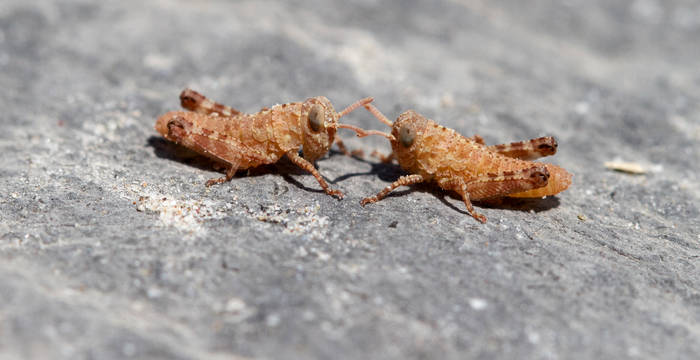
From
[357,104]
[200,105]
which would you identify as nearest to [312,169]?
[357,104]

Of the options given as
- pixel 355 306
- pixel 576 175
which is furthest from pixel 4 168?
pixel 576 175

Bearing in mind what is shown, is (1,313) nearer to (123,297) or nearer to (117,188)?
(123,297)

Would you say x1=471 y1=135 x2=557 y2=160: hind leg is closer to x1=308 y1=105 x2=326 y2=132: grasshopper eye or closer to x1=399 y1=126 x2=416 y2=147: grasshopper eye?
x1=399 y1=126 x2=416 y2=147: grasshopper eye

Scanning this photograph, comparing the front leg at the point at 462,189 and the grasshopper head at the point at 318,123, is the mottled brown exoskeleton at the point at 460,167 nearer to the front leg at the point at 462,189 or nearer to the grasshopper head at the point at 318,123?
the front leg at the point at 462,189

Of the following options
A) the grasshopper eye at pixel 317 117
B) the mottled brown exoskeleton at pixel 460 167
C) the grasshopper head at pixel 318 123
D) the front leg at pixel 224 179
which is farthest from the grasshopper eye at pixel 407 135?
the front leg at pixel 224 179

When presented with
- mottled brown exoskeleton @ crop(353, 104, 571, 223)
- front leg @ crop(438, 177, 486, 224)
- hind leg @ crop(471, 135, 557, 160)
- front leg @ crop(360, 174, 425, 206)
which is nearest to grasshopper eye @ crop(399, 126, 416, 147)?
mottled brown exoskeleton @ crop(353, 104, 571, 223)

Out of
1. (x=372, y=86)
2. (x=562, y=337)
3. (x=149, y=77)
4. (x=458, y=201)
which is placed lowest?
(x=562, y=337)
